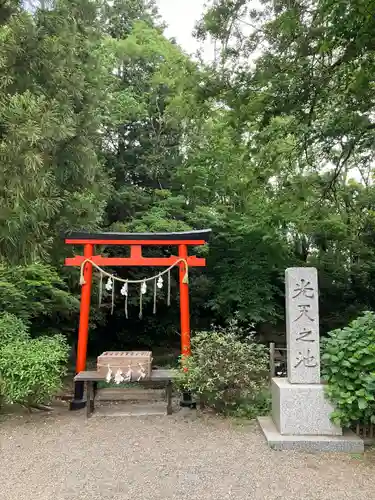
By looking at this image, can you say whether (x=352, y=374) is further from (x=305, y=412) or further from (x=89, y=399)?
(x=89, y=399)

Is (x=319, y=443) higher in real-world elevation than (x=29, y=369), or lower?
A: lower

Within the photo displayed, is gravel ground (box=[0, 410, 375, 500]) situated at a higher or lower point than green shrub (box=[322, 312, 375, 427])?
lower

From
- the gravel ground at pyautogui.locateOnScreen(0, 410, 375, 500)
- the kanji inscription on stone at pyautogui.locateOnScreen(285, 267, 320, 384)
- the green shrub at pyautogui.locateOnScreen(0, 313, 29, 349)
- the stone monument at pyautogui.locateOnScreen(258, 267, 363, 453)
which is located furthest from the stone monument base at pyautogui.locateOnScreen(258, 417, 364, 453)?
the green shrub at pyautogui.locateOnScreen(0, 313, 29, 349)

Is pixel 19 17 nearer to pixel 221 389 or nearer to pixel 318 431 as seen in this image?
pixel 221 389

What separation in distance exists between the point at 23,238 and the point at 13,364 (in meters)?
1.84

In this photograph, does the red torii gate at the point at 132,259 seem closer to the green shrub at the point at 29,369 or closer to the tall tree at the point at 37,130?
the tall tree at the point at 37,130

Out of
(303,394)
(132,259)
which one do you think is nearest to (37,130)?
(132,259)

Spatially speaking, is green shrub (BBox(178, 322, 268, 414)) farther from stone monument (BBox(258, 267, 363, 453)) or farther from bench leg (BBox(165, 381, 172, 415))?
stone monument (BBox(258, 267, 363, 453))

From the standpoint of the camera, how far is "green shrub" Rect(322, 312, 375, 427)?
4035 mm

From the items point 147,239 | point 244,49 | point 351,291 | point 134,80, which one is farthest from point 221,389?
point 134,80

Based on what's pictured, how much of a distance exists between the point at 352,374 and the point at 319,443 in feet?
2.59

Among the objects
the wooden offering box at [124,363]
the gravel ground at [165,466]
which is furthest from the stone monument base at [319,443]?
the wooden offering box at [124,363]

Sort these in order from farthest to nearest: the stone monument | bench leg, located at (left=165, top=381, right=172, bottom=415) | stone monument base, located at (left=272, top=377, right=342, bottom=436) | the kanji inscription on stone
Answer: bench leg, located at (left=165, top=381, right=172, bottom=415)
the kanji inscription on stone
stone monument base, located at (left=272, top=377, right=342, bottom=436)
the stone monument

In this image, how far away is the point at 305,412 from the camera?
4.31 m
